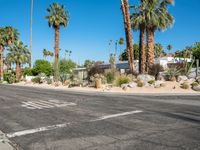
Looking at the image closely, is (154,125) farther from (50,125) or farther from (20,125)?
(20,125)

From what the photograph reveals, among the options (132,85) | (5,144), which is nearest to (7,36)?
(132,85)

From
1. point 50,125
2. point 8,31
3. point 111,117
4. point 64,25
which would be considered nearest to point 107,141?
point 50,125

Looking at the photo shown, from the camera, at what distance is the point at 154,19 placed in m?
39.6

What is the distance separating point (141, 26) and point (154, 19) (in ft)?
6.09

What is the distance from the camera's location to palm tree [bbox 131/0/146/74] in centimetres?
3896

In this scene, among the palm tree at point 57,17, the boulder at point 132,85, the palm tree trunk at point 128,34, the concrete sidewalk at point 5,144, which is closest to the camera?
the concrete sidewalk at point 5,144

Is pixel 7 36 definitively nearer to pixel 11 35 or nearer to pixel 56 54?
pixel 11 35

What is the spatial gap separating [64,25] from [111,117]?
4950cm

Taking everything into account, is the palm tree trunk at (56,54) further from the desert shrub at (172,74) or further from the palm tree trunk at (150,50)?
the desert shrub at (172,74)

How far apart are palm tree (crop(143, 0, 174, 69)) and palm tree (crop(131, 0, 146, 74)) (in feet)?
1.71

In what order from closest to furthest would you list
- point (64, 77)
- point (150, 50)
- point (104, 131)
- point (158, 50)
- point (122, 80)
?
point (104, 131), point (122, 80), point (150, 50), point (64, 77), point (158, 50)

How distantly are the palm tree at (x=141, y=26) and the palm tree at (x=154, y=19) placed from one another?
52 cm

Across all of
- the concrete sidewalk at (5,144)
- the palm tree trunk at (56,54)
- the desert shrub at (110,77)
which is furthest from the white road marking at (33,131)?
the palm tree trunk at (56,54)

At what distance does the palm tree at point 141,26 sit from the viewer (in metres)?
39.0
